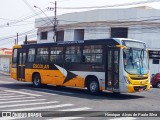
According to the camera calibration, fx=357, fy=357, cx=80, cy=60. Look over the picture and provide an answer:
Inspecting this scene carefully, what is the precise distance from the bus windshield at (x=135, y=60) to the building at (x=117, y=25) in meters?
23.5

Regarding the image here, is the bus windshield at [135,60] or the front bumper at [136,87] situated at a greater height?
the bus windshield at [135,60]

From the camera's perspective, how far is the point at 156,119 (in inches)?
457

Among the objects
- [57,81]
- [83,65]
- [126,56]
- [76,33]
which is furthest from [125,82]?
[76,33]

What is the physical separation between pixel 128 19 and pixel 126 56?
25.9 m

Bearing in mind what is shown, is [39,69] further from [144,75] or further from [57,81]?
[144,75]

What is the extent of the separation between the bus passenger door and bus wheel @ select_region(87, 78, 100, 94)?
2.91 feet

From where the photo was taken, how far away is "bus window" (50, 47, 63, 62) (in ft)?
71.2

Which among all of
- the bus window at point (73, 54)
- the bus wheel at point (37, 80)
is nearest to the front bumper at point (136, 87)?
the bus window at point (73, 54)

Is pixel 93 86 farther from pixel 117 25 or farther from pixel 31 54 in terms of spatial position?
pixel 117 25

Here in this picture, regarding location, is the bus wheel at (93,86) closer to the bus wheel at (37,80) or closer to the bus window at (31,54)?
the bus wheel at (37,80)

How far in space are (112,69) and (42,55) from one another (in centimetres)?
639

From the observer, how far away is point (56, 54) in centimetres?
2214

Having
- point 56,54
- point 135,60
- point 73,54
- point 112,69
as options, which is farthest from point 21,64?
point 135,60

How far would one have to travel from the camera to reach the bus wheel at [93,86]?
1933cm
